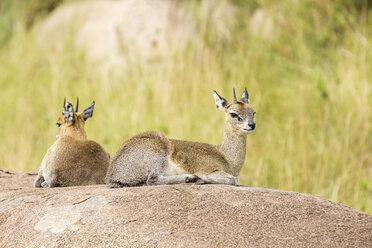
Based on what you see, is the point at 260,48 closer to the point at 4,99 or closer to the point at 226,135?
the point at 4,99

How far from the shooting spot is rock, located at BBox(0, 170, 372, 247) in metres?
4.49

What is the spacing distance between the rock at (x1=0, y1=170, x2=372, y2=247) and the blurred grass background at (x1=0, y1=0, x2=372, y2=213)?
339cm

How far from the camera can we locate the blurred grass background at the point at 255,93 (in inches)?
353

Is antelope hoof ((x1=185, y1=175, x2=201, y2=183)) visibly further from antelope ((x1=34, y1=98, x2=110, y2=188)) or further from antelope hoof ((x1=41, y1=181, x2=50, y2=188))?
antelope hoof ((x1=41, y1=181, x2=50, y2=188))

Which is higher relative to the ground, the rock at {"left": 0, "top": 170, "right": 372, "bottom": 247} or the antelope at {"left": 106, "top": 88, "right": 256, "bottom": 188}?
the antelope at {"left": 106, "top": 88, "right": 256, "bottom": 188}

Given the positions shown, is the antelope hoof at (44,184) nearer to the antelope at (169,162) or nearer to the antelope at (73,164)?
the antelope at (73,164)

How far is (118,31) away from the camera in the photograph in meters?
13.7

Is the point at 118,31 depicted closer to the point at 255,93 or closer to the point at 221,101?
the point at 255,93

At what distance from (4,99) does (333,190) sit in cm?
701

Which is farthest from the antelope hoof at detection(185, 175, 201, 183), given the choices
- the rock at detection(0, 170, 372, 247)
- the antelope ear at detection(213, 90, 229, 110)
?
the antelope ear at detection(213, 90, 229, 110)

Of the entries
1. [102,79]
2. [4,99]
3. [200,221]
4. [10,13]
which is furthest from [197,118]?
[10,13]

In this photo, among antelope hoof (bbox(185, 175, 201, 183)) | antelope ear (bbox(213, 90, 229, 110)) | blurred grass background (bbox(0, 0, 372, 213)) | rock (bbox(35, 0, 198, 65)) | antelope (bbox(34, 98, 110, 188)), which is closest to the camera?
antelope hoof (bbox(185, 175, 201, 183))

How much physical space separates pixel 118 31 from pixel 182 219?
947 centimetres

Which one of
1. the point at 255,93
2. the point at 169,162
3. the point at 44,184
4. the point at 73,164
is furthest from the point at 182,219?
the point at 255,93
